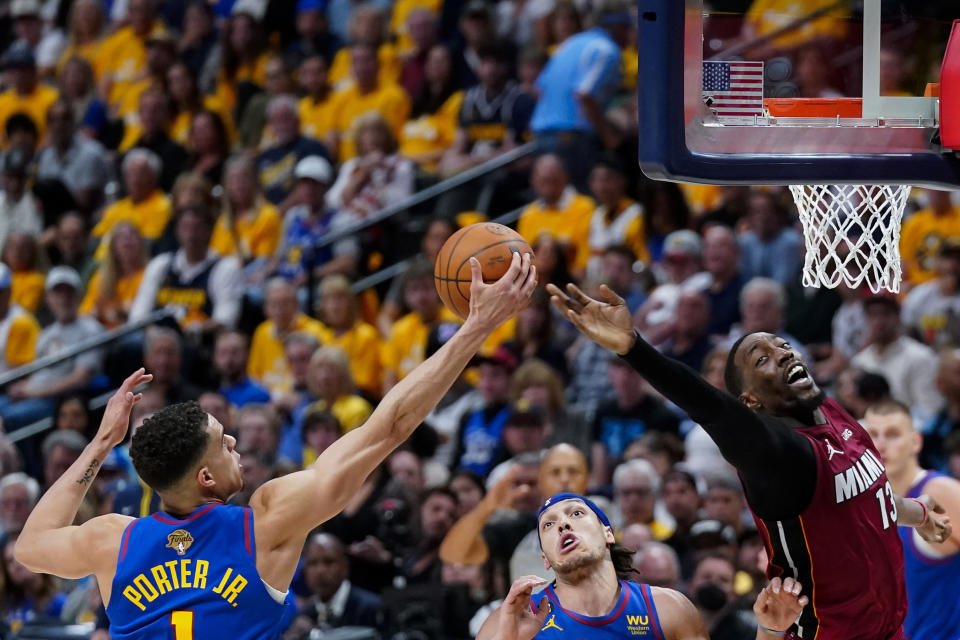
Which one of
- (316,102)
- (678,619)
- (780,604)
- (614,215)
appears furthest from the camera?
(316,102)

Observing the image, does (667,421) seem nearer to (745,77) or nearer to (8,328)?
(745,77)

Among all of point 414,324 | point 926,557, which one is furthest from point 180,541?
point 414,324

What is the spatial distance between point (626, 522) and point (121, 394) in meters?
3.69

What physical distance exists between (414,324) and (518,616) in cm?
507

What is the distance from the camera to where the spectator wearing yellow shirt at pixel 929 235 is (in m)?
8.78

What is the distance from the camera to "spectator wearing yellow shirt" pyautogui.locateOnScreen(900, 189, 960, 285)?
8781 millimetres

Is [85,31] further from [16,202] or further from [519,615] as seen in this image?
[519,615]

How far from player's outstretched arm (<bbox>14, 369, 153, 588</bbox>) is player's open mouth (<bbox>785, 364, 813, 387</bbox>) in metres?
2.13

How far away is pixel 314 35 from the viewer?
12.9m

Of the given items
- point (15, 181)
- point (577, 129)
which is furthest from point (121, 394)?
point (15, 181)

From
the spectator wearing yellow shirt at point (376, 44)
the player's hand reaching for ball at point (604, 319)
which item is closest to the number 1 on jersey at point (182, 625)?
the player's hand reaching for ball at point (604, 319)

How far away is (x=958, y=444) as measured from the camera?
737cm

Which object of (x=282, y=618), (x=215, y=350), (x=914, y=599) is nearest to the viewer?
(x=282, y=618)

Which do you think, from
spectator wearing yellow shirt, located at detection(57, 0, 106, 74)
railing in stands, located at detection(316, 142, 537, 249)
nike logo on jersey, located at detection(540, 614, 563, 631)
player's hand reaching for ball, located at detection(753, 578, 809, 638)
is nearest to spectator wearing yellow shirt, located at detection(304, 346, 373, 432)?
railing in stands, located at detection(316, 142, 537, 249)
